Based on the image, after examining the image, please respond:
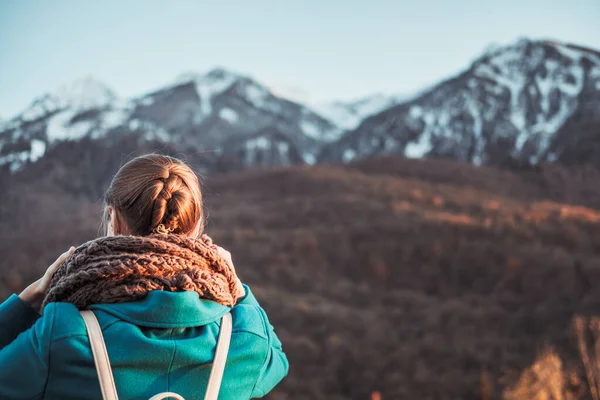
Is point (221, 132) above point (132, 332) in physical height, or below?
below

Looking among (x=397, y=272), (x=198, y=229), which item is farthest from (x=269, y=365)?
(x=397, y=272)

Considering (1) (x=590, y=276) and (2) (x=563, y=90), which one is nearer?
(1) (x=590, y=276)

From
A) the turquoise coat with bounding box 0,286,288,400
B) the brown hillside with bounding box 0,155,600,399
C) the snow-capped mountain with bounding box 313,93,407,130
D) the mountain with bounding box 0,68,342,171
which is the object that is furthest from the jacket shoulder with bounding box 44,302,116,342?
the snow-capped mountain with bounding box 313,93,407,130

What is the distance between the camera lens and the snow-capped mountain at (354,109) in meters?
53.0

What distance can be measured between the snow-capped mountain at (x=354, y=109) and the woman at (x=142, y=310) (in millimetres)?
50190

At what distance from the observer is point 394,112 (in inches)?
1854

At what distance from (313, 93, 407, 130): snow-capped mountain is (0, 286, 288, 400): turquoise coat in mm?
50249

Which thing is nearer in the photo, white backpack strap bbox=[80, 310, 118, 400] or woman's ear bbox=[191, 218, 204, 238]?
white backpack strap bbox=[80, 310, 118, 400]

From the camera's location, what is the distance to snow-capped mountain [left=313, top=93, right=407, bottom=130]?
174 ft

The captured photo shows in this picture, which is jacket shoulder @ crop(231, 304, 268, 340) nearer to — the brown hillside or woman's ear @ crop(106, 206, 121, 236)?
woman's ear @ crop(106, 206, 121, 236)

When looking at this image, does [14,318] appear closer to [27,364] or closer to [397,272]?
[27,364]

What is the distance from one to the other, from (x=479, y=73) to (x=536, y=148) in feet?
44.3

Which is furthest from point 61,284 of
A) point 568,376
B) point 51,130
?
point 51,130

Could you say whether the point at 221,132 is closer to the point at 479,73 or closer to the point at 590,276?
the point at 479,73
